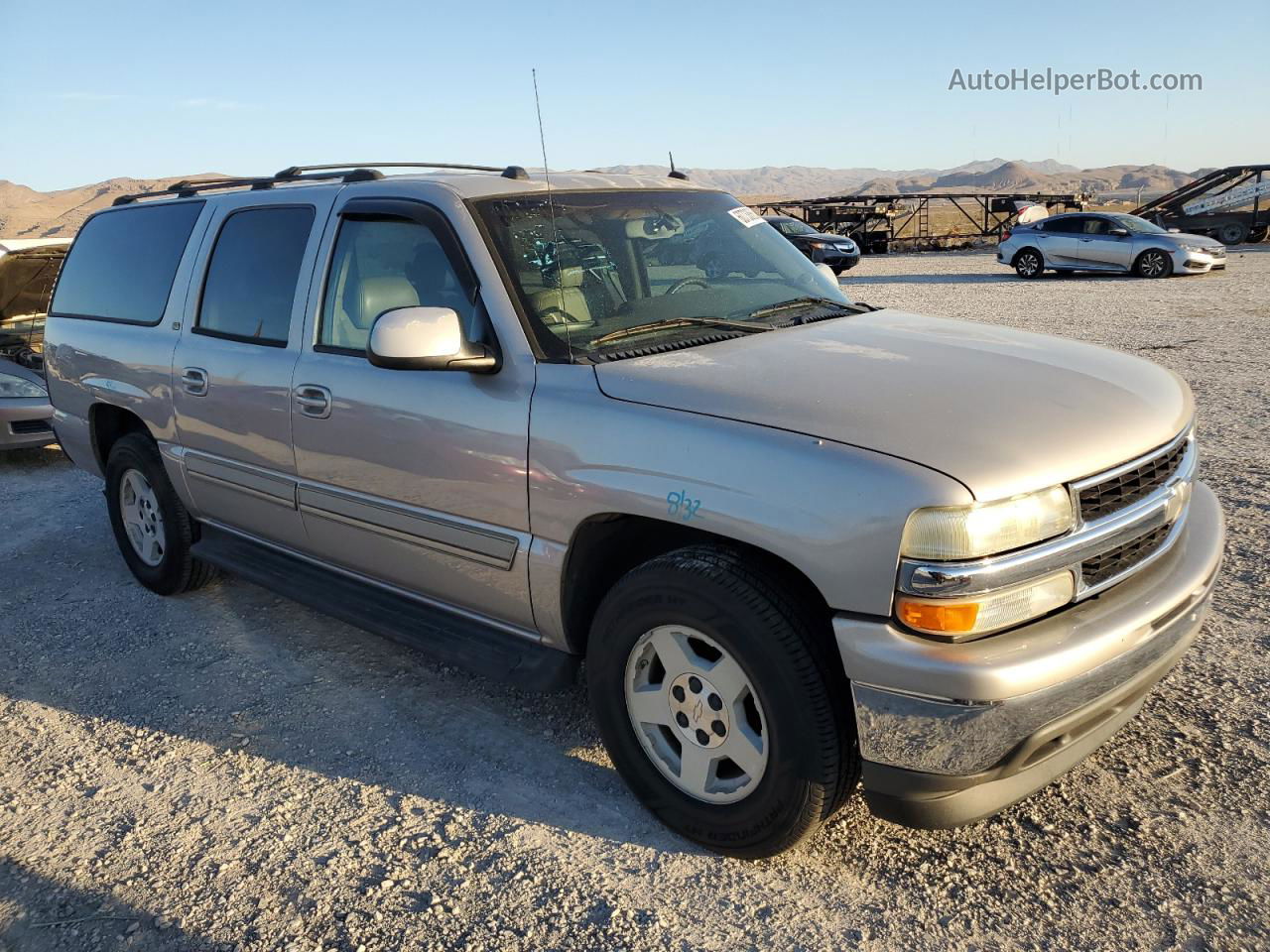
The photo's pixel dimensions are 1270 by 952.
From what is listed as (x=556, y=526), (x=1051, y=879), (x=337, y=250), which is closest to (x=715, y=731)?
(x=556, y=526)

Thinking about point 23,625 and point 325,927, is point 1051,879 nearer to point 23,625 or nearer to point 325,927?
point 325,927

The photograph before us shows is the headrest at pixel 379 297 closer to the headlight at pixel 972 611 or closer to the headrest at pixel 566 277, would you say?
the headrest at pixel 566 277

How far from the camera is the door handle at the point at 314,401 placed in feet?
12.3

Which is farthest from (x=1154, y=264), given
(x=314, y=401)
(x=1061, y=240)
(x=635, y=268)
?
(x=314, y=401)

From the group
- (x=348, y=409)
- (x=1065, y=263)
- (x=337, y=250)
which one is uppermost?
(x=337, y=250)

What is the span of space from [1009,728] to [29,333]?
29.9 ft

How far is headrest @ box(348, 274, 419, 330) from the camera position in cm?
366

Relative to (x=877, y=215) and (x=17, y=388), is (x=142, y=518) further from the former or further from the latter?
(x=877, y=215)

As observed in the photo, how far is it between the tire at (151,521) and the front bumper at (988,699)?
373cm

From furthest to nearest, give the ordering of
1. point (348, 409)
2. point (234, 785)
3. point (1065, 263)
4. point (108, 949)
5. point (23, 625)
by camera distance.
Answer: point (1065, 263), point (23, 625), point (348, 409), point (234, 785), point (108, 949)

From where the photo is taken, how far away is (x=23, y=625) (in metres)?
4.92

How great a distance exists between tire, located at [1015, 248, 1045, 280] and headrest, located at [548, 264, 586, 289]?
21.1m

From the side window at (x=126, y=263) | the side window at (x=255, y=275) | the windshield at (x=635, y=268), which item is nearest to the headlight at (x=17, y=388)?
the side window at (x=126, y=263)

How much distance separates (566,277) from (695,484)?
3.56 feet
